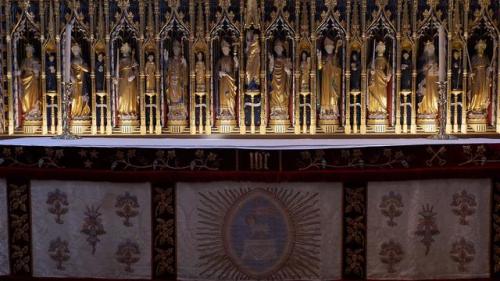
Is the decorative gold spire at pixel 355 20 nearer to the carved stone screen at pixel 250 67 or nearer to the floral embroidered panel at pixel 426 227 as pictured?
the carved stone screen at pixel 250 67

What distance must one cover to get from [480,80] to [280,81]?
8.15 ft

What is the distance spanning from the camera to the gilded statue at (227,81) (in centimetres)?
699

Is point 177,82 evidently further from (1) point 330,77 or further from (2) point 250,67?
(1) point 330,77

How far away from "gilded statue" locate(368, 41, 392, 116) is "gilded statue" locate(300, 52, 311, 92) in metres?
0.78

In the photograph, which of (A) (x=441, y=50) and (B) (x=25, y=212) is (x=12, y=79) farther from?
(A) (x=441, y=50)

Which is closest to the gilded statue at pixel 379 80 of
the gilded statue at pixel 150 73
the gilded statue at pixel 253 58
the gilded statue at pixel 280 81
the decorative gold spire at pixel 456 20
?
the decorative gold spire at pixel 456 20

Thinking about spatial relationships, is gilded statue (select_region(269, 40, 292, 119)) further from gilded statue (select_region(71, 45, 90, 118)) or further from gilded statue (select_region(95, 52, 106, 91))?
gilded statue (select_region(71, 45, 90, 118))

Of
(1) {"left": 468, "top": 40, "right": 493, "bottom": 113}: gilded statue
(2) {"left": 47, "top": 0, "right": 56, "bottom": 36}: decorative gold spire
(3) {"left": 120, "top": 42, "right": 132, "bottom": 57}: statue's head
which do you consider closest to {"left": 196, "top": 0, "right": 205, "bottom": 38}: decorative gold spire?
(3) {"left": 120, "top": 42, "right": 132, "bottom": 57}: statue's head

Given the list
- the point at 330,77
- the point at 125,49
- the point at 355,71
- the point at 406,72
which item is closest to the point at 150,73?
the point at 125,49

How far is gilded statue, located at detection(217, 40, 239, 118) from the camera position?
6988mm

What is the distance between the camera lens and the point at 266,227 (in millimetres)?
4375

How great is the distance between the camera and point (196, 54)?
701cm

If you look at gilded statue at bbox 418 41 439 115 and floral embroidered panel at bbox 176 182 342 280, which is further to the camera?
gilded statue at bbox 418 41 439 115

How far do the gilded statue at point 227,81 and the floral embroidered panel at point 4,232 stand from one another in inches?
122
